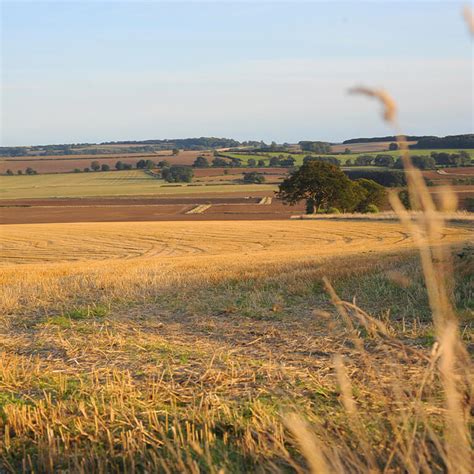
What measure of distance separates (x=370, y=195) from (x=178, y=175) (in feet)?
161

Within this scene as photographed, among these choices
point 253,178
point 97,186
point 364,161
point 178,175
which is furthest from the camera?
point 178,175

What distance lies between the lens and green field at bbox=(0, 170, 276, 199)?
9731 cm

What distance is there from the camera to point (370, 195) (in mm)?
72688

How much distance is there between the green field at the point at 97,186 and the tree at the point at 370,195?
2393 centimetres

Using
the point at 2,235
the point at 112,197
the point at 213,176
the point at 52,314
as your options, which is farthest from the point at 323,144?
the point at 52,314

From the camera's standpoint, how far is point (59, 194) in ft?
322

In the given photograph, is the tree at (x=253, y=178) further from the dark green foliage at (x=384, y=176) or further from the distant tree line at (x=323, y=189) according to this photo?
the distant tree line at (x=323, y=189)

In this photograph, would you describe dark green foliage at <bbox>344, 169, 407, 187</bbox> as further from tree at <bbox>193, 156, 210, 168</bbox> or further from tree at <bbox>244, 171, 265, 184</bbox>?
tree at <bbox>193, 156, 210, 168</bbox>

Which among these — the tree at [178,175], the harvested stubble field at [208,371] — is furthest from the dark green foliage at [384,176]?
the harvested stubble field at [208,371]

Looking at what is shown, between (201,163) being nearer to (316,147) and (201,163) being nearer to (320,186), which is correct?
(316,147)

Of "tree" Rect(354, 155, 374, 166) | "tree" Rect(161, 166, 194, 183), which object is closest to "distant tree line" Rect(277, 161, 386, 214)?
"tree" Rect(354, 155, 374, 166)

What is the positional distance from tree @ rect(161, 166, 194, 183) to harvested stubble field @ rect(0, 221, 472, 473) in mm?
101165

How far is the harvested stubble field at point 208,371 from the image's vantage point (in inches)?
169

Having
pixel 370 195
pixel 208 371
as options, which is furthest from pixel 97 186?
pixel 208 371
